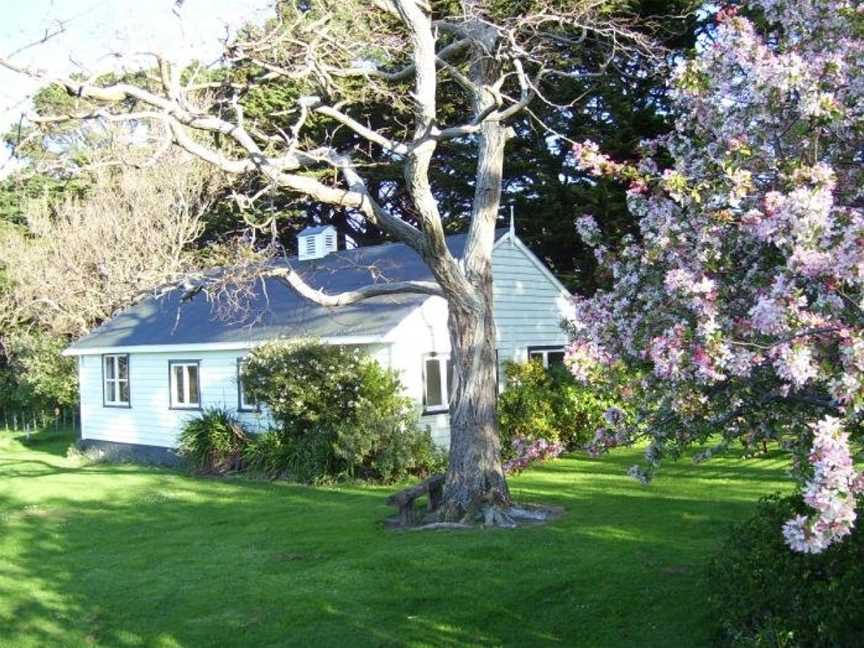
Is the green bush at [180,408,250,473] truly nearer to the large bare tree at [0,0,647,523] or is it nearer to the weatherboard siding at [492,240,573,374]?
the weatherboard siding at [492,240,573,374]

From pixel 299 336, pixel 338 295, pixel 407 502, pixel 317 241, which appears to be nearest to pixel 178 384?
pixel 317 241

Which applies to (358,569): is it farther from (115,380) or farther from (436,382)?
(115,380)

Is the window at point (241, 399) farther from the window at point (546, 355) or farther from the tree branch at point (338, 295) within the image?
the tree branch at point (338, 295)

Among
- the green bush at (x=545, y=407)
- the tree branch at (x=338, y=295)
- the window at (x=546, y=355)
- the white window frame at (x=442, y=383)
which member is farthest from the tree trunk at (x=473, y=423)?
the window at (x=546, y=355)

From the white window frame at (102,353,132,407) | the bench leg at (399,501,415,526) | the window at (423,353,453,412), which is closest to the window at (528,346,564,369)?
the window at (423,353,453,412)

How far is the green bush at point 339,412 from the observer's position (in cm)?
1634

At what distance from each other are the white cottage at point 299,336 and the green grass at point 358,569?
335 centimetres

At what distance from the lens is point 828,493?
12.3 feet

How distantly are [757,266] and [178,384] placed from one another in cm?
1880

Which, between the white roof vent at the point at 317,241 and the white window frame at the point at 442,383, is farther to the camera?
the white roof vent at the point at 317,241

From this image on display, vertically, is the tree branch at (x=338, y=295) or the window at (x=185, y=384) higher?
the tree branch at (x=338, y=295)

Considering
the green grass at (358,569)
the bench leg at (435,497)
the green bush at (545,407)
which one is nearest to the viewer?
the green grass at (358,569)

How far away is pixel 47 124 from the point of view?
9.84 metres

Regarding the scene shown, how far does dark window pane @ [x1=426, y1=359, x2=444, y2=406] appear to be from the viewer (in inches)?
722
